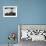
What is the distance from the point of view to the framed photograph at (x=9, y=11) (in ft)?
12.8

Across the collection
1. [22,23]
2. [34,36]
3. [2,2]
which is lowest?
[34,36]

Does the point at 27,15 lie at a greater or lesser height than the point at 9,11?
lesser

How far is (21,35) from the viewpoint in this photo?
3.80 metres

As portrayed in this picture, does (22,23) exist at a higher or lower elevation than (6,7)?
lower

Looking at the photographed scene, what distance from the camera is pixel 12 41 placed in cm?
378

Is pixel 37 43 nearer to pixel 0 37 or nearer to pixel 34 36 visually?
pixel 34 36

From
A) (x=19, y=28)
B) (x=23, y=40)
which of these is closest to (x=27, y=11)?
(x=19, y=28)

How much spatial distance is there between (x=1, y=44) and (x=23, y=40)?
0.64 m

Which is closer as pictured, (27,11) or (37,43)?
(37,43)

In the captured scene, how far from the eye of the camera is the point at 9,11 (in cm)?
390

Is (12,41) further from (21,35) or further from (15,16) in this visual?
(15,16)

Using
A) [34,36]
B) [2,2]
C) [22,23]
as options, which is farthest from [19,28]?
[2,2]

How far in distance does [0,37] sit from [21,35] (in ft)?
2.05

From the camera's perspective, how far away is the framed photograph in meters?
3.89
